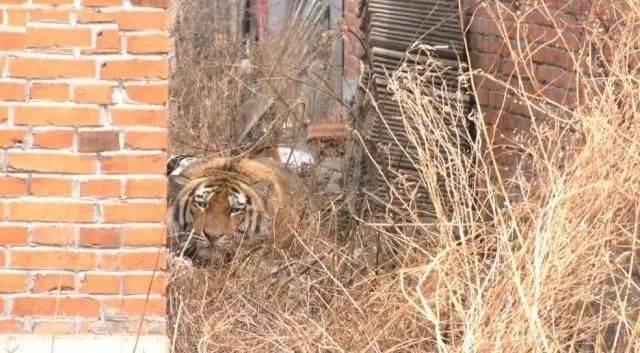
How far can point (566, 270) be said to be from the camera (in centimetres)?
501

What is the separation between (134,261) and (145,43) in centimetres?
78

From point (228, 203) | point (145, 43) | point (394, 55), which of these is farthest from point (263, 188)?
point (145, 43)

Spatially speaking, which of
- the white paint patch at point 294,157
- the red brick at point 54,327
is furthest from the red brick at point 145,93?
the white paint patch at point 294,157

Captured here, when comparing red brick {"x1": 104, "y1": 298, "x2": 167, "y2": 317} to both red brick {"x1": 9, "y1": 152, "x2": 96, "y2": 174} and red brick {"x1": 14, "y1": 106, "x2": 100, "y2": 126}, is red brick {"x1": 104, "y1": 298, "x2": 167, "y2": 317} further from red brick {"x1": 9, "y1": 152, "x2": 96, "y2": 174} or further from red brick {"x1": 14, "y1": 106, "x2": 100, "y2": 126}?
red brick {"x1": 14, "y1": 106, "x2": 100, "y2": 126}

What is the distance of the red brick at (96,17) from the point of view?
5.25m

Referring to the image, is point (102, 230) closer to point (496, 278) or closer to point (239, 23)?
point (496, 278)

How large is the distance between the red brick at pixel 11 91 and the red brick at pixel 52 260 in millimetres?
546

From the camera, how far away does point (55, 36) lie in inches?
207

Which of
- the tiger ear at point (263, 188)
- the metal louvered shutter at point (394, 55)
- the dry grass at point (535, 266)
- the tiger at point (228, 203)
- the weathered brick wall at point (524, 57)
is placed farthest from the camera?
the tiger ear at point (263, 188)

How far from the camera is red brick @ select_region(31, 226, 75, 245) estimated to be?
17.4ft

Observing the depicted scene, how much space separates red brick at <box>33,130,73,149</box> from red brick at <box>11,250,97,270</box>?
0.38 m

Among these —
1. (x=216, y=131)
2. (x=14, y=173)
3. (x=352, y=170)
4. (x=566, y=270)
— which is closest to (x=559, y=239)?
(x=566, y=270)

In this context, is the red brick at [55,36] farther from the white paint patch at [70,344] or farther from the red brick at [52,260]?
the white paint patch at [70,344]

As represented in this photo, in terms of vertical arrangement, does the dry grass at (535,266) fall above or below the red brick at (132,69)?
below
